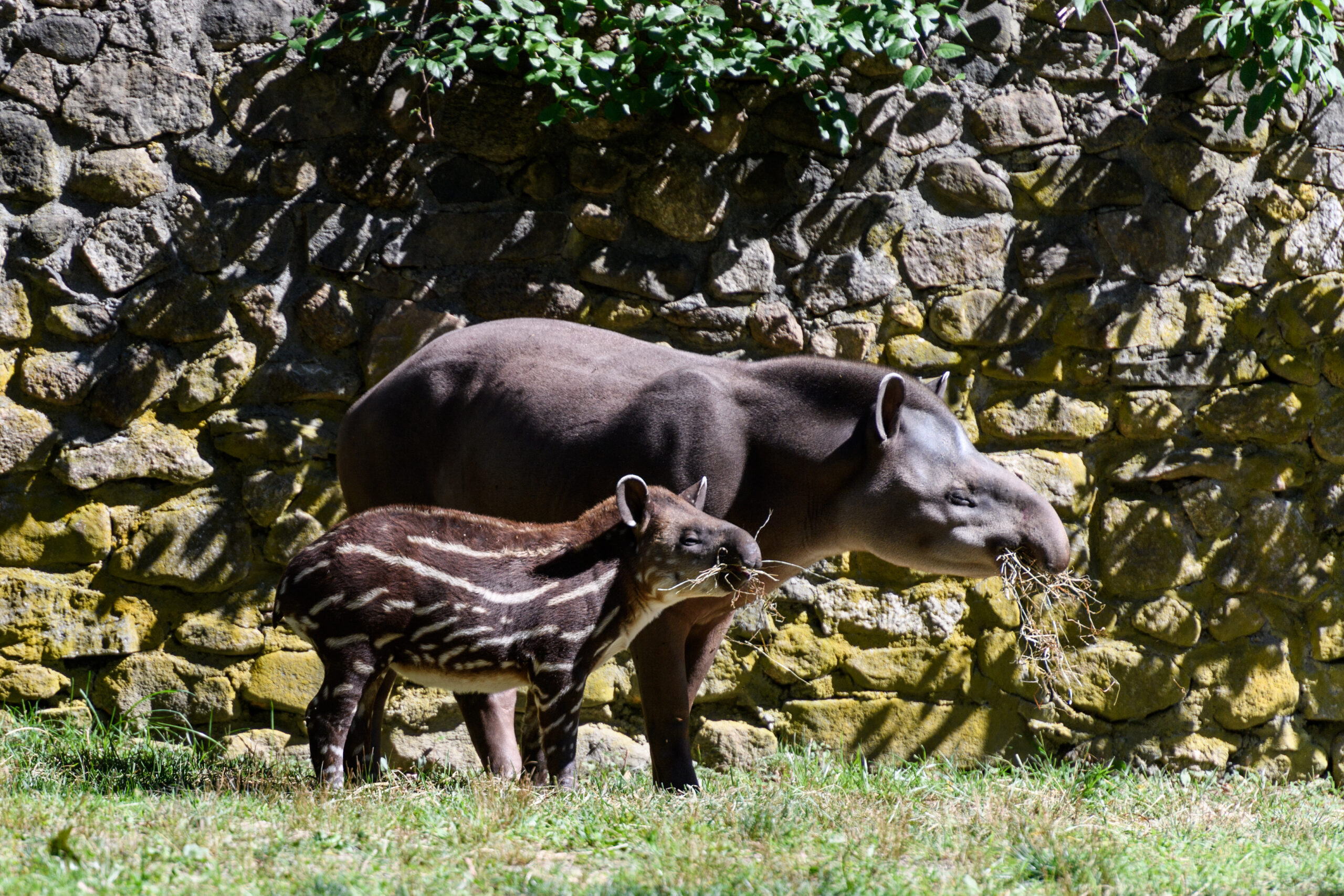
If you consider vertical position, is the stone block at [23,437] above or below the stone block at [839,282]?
below

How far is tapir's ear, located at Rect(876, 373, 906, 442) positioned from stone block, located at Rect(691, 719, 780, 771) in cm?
188

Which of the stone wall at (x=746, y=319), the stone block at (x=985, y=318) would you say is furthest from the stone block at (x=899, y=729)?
the stone block at (x=985, y=318)

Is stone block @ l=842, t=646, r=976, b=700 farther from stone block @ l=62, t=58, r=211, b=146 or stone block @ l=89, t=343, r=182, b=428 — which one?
stone block @ l=62, t=58, r=211, b=146

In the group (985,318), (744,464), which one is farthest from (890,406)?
(985,318)

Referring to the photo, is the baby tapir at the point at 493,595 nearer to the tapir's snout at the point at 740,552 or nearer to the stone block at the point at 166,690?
the tapir's snout at the point at 740,552

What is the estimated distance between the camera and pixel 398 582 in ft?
11.8

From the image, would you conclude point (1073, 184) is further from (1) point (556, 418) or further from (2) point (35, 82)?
(2) point (35, 82)

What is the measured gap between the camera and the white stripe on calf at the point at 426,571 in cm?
360

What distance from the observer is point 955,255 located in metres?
5.63

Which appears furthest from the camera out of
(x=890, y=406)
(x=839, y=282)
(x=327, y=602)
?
(x=839, y=282)

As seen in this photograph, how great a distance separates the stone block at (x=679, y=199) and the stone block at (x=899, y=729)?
216 centimetres

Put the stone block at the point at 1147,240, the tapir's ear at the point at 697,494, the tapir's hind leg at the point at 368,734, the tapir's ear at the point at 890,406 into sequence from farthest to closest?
the stone block at the point at 1147,240 → the tapir's ear at the point at 890,406 → the tapir's ear at the point at 697,494 → the tapir's hind leg at the point at 368,734

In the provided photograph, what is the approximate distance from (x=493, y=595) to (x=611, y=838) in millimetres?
795

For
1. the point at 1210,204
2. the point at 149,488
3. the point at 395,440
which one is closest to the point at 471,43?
the point at 395,440
